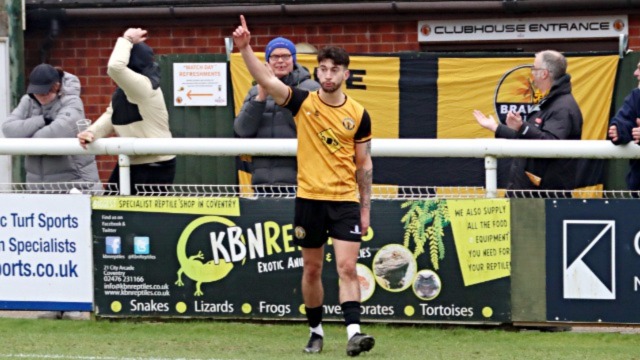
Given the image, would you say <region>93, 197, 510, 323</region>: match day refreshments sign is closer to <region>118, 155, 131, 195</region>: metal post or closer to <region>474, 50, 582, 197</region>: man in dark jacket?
<region>118, 155, 131, 195</region>: metal post

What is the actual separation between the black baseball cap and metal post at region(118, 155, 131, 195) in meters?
1.17

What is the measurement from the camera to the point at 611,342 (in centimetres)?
884

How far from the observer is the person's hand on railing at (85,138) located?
→ 31.2ft

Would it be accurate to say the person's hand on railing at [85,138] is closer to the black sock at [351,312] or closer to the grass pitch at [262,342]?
the grass pitch at [262,342]

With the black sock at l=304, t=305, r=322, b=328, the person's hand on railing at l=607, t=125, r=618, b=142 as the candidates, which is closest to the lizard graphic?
the black sock at l=304, t=305, r=322, b=328

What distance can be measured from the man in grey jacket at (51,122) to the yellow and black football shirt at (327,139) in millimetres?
2258

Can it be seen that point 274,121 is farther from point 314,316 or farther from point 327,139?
point 314,316

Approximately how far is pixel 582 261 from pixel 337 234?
1.79m

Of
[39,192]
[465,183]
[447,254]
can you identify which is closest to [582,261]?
[447,254]

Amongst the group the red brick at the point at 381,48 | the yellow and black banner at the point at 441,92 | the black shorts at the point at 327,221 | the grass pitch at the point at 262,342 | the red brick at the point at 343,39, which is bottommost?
the grass pitch at the point at 262,342

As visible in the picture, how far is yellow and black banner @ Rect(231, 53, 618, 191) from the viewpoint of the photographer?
1221 centimetres

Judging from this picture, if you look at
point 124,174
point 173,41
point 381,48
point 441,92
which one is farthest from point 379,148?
point 173,41

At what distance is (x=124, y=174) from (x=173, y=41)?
5.76 m

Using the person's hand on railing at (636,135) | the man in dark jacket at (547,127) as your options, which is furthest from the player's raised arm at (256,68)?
the person's hand on railing at (636,135)
